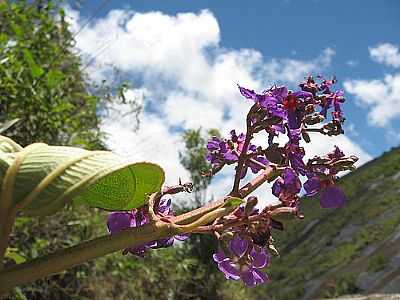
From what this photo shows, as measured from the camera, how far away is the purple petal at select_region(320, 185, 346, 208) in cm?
58

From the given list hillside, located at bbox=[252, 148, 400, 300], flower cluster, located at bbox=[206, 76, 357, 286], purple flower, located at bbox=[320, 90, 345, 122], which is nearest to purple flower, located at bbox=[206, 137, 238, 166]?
flower cluster, located at bbox=[206, 76, 357, 286]

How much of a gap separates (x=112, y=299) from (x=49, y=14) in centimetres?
141

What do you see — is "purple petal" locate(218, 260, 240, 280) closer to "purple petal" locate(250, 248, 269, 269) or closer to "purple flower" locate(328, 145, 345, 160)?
"purple petal" locate(250, 248, 269, 269)

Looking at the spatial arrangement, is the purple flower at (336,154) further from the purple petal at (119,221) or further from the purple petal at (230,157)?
the purple petal at (119,221)

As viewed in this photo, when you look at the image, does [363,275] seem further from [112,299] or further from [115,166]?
[115,166]

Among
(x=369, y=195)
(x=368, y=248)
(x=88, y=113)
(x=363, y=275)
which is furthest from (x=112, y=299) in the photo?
(x=369, y=195)

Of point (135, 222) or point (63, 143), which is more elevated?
point (63, 143)

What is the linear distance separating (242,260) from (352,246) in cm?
1153

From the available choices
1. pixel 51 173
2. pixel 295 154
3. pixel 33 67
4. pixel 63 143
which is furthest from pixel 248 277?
pixel 63 143

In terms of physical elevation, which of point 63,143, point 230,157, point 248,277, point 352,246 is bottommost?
point 248,277

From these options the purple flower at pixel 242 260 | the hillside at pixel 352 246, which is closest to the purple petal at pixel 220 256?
the purple flower at pixel 242 260

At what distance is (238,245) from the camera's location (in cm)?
49

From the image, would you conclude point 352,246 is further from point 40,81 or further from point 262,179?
point 262,179

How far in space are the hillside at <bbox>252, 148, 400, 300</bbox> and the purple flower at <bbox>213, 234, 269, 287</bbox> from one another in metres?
5.90
